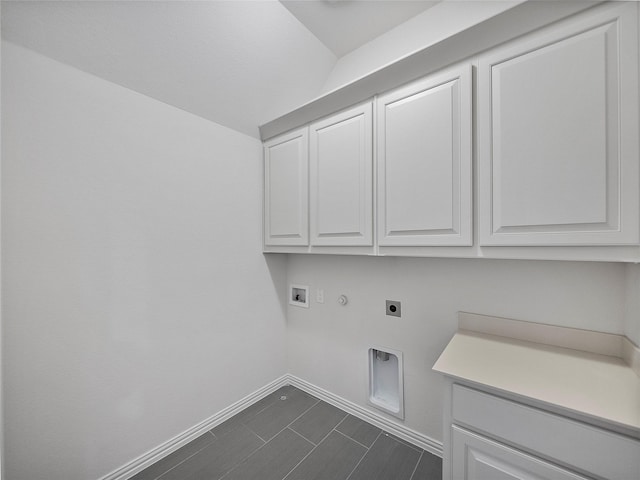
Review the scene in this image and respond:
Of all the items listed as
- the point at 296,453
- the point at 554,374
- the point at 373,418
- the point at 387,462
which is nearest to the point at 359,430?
the point at 373,418

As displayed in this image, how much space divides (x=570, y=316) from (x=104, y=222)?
2.37 m

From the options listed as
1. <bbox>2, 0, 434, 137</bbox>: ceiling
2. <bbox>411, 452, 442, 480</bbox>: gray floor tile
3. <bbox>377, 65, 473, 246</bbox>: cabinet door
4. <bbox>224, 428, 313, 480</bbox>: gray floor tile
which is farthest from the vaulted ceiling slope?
<bbox>411, 452, 442, 480</bbox>: gray floor tile

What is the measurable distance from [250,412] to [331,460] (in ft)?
2.45

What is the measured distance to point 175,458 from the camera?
1581mm

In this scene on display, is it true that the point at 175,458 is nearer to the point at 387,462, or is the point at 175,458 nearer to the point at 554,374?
the point at 387,462

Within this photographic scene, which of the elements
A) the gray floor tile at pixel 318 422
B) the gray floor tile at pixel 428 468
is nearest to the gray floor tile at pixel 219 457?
the gray floor tile at pixel 318 422

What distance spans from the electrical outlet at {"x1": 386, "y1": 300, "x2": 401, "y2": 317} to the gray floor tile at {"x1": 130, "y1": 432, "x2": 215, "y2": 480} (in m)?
1.45

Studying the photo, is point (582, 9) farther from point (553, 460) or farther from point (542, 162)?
point (553, 460)

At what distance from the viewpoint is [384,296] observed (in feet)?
6.02

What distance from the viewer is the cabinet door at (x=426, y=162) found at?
1.21m

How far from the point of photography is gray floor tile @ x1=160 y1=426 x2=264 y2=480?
147 cm

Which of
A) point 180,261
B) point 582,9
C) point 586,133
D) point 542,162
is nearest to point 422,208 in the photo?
point 542,162

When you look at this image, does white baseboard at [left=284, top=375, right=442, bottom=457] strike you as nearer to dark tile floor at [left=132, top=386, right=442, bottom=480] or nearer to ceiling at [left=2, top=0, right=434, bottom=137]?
dark tile floor at [left=132, top=386, right=442, bottom=480]

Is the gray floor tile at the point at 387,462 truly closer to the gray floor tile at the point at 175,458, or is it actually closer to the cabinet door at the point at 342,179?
the gray floor tile at the point at 175,458
